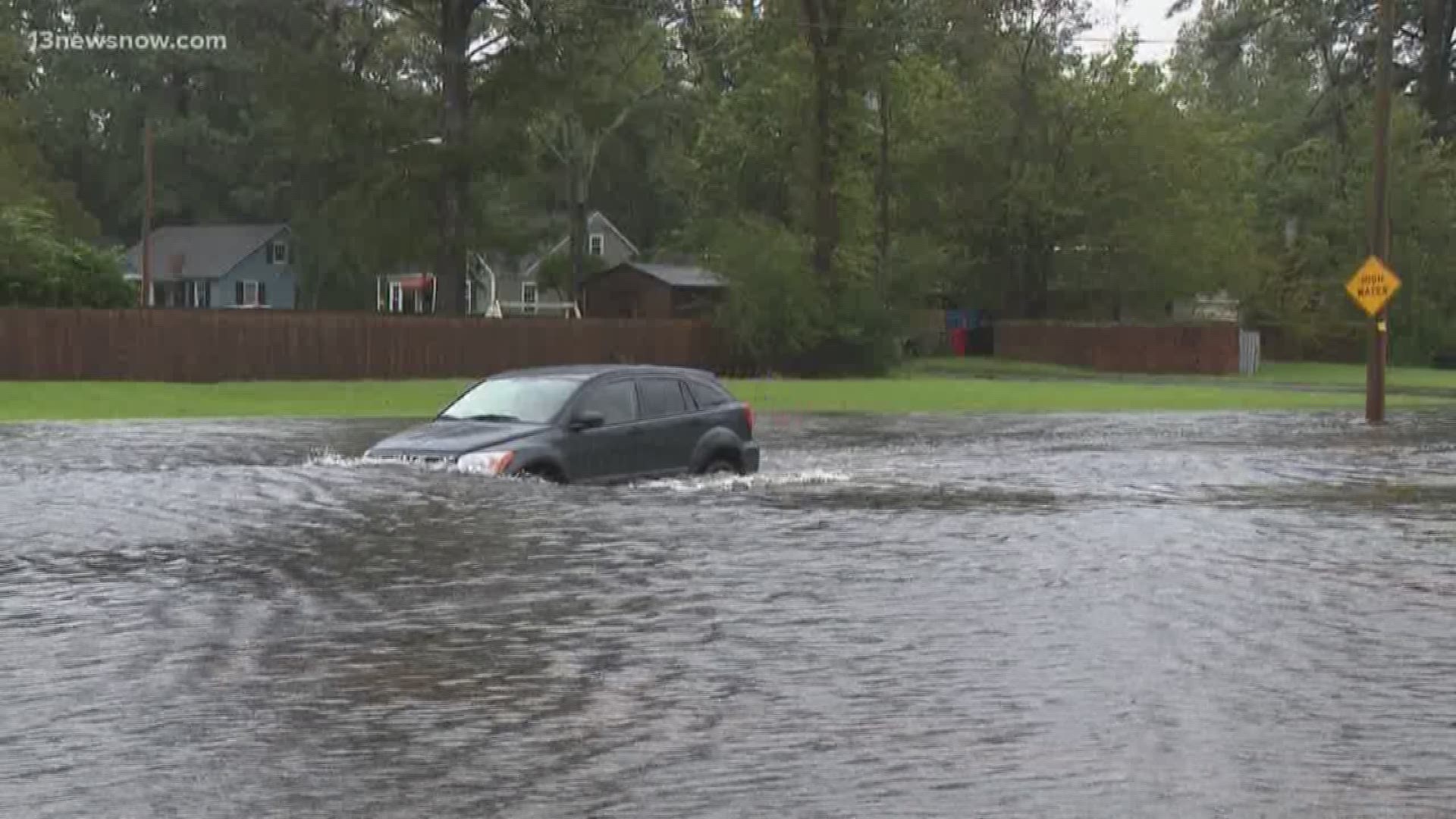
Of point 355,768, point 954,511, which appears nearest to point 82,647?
point 355,768

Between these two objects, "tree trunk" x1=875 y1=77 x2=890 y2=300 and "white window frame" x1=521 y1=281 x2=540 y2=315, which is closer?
"tree trunk" x1=875 y1=77 x2=890 y2=300

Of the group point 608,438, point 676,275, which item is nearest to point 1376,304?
point 608,438

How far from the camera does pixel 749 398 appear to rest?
4572 cm

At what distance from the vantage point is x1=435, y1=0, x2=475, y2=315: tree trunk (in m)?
58.6

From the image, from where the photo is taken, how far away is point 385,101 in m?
59.8

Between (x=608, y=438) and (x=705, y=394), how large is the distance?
1802 millimetres

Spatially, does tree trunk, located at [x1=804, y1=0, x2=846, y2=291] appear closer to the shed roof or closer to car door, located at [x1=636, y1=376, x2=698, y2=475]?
the shed roof

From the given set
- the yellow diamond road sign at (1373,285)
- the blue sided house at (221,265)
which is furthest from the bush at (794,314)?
the blue sided house at (221,265)

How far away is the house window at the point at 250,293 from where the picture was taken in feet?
349

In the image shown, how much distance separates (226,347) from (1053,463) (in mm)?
30034

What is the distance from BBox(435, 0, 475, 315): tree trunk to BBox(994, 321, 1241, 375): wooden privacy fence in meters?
22.7

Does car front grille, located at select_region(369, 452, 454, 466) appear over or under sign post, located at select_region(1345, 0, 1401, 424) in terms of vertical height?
under

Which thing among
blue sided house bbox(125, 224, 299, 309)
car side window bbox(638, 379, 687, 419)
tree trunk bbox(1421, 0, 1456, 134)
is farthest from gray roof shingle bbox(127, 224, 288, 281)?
car side window bbox(638, 379, 687, 419)

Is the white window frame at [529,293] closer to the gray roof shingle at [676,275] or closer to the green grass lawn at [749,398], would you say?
the gray roof shingle at [676,275]
